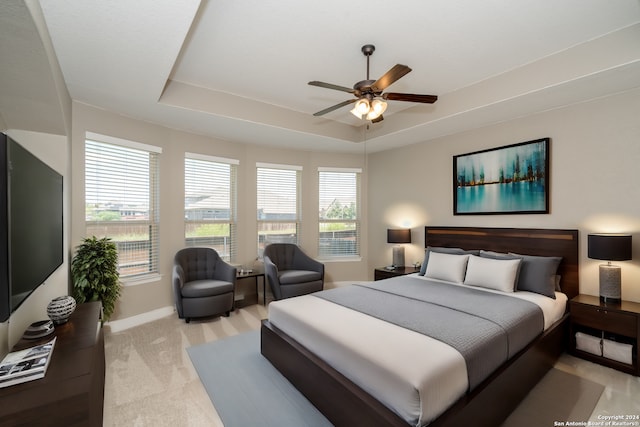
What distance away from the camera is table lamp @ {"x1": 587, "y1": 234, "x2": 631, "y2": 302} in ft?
9.29

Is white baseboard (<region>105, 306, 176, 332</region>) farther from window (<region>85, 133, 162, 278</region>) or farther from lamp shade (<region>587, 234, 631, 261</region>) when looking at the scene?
lamp shade (<region>587, 234, 631, 261</region>)

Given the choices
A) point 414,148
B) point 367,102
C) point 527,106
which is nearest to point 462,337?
point 367,102

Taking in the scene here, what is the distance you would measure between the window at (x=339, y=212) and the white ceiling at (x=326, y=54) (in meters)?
1.96

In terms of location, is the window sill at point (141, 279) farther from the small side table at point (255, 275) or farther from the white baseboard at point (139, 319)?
the small side table at point (255, 275)

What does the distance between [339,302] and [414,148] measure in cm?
331

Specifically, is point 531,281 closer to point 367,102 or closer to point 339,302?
point 339,302

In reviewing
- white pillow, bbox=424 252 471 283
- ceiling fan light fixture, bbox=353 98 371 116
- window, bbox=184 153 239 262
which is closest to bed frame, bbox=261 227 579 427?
white pillow, bbox=424 252 471 283

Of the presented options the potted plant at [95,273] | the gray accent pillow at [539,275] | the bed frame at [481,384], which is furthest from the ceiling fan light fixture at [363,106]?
the potted plant at [95,273]

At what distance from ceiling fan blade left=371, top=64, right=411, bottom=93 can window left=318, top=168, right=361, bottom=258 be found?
3.19m

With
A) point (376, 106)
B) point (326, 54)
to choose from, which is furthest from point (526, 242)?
point (326, 54)

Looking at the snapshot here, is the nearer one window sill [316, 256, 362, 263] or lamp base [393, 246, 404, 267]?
lamp base [393, 246, 404, 267]

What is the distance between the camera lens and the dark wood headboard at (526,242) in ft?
11.0

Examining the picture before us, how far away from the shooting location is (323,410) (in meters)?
2.09

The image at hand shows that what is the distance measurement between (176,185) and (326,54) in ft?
9.40
